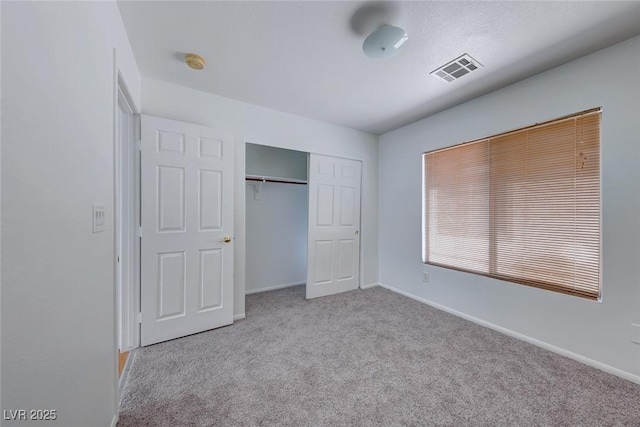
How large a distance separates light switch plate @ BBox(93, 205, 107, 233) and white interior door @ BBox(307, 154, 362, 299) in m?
2.31

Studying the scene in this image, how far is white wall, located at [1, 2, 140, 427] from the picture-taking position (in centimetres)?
59

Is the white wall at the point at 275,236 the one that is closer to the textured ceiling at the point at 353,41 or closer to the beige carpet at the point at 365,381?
the beige carpet at the point at 365,381

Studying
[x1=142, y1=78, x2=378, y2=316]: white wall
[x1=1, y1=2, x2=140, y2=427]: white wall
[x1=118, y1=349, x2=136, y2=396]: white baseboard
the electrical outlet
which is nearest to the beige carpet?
[x1=118, y1=349, x2=136, y2=396]: white baseboard

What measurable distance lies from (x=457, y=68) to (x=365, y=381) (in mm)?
2651

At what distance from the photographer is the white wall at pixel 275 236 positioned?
353 centimetres

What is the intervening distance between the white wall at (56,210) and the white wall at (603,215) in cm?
315

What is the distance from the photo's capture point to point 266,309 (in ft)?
9.55

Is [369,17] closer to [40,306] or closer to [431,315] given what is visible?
[40,306]

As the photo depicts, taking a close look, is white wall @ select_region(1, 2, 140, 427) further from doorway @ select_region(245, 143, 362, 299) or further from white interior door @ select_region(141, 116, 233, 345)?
doorway @ select_region(245, 143, 362, 299)

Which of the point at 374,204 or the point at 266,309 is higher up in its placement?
the point at 374,204

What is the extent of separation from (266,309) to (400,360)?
1.63 meters

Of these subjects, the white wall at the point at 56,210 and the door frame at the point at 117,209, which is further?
the door frame at the point at 117,209

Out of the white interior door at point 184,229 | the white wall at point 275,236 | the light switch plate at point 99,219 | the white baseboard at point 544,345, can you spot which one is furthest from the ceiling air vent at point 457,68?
the light switch plate at point 99,219

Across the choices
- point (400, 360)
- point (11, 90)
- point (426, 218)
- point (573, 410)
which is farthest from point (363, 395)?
point (426, 218)
